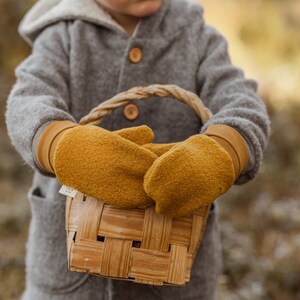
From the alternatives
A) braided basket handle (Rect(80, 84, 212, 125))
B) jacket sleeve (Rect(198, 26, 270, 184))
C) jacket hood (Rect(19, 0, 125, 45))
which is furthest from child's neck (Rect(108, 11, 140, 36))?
braided basket handle (Rect(80, 84, 212, 125))

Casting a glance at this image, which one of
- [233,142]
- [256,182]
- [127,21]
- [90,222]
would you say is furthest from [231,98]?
[256,182]

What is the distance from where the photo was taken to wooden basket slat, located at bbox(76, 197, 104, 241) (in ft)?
3.40

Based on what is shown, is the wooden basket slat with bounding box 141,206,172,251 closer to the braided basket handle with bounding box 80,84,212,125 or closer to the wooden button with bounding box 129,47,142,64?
the braided basket handle with bounding box 80,84,212,125

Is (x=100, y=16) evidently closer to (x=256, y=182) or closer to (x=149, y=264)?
(x=149, y=264)

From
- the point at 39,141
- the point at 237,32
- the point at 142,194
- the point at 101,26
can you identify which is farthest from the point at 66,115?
the point at 237,32

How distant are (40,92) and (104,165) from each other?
0.32 meters

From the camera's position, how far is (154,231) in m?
1.04

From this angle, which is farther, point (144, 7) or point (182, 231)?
point (144, 7)

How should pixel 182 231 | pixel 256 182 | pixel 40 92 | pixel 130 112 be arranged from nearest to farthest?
pixel 182 231, pixel 40 92, pixel 130 112, pixel 256 182

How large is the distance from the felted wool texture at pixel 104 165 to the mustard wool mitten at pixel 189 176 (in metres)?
0.04

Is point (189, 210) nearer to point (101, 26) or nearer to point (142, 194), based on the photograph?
point (142, 194)

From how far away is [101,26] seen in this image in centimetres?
139

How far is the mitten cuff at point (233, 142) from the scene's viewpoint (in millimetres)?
1087

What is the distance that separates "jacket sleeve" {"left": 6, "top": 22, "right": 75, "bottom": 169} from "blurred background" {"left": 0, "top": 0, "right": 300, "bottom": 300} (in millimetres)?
643
